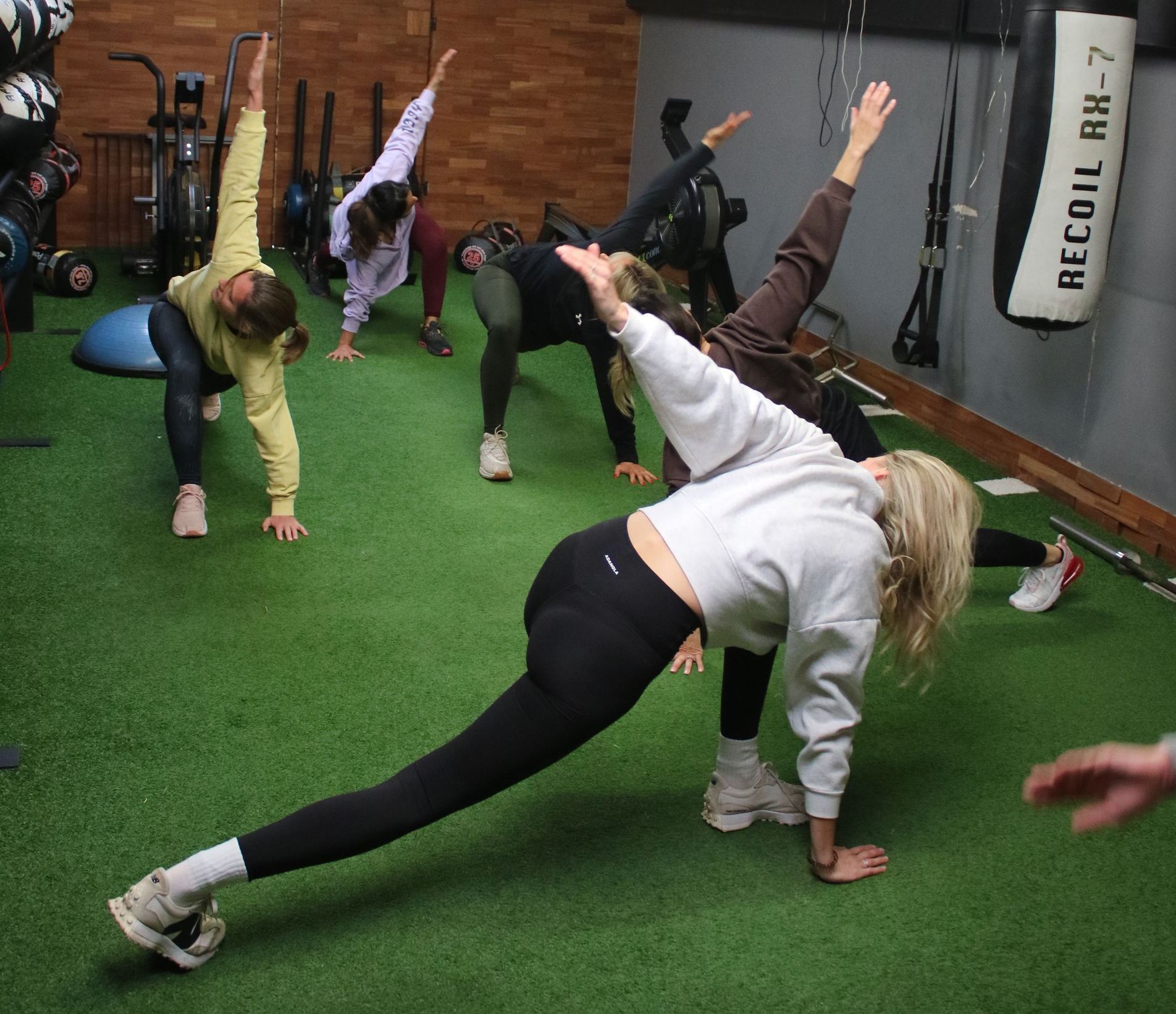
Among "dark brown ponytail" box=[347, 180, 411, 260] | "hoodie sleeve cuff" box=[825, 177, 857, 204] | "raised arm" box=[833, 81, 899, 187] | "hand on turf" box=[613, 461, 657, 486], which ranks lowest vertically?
"hand on turf" box=[613, 461, 657, 486]

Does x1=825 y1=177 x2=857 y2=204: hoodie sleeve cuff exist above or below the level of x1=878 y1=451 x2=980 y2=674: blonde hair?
above

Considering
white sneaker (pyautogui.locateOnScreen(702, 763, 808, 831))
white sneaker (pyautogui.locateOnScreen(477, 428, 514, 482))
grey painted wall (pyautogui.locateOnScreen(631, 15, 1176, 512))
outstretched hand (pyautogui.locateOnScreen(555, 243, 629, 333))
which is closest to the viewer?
outstretched hand (pyautogui.locateOnScreen(555, 243, 629, 333))

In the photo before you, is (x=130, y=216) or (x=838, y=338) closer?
(x=838, y=338)

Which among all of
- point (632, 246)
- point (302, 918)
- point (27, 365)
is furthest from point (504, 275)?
point (302, 918)

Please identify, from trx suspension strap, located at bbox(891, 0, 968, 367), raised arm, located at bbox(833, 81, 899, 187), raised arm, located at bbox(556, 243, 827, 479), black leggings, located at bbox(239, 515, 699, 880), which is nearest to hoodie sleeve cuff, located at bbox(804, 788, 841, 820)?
black leggings, located at bbox(239, 515, 699, 880)

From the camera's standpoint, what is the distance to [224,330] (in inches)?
138

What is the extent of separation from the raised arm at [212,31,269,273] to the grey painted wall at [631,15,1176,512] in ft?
8.68

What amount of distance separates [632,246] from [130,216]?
4.16m

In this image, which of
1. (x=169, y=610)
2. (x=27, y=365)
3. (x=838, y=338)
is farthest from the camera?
(x=838, y=338)

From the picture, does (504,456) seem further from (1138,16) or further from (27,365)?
(1138,16)

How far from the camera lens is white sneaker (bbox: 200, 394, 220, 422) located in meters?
4.33

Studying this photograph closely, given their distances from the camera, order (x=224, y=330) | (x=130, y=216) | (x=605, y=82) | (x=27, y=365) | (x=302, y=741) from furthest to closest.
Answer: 1. (x=605, y=82)
2. (x=130, y=216)
3. (x=27, y=365)
4. (x=224, y=330)
5. (x=302, y=741)

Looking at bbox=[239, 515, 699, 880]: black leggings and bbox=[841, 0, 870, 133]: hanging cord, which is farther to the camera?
bbox=[841, 0, 870, 133]: hanging cord

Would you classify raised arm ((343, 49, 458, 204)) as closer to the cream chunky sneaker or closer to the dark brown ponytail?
the dark brown ponytail
